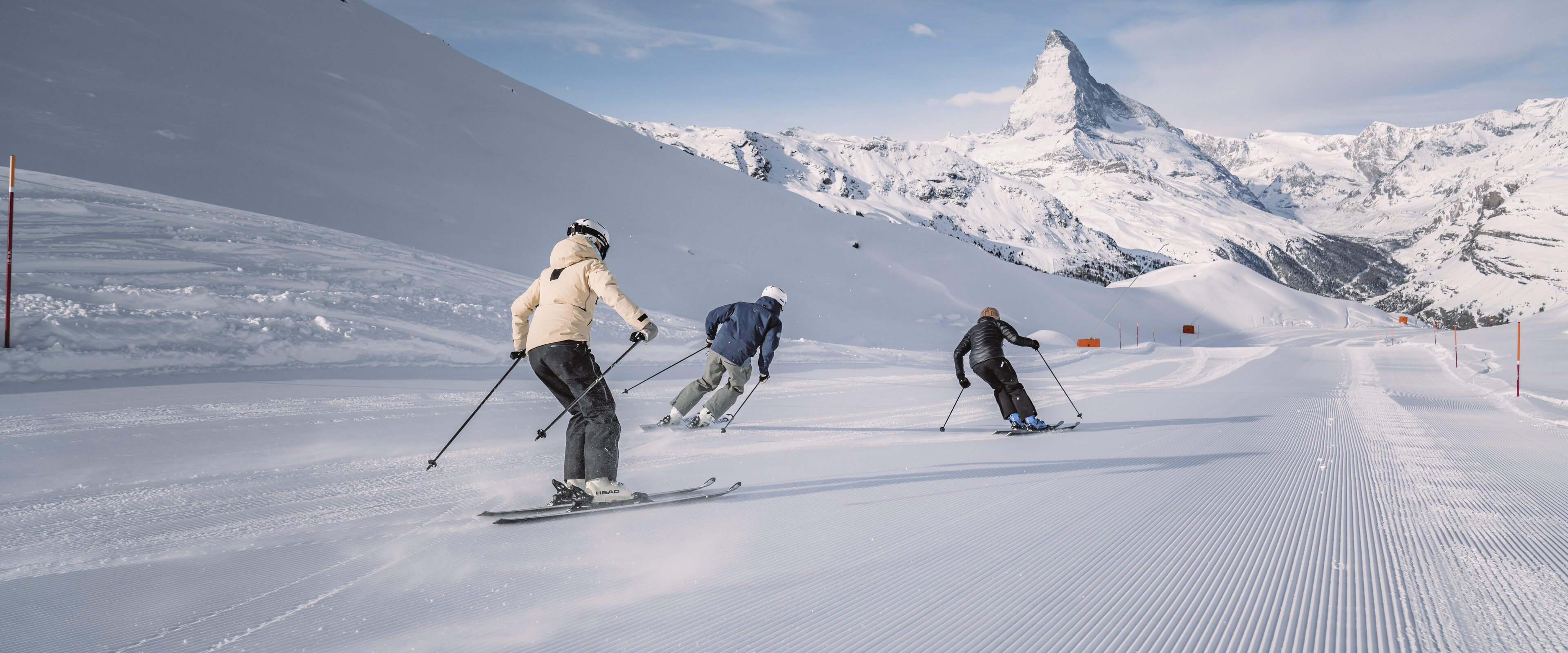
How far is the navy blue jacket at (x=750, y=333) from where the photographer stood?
6.93 m

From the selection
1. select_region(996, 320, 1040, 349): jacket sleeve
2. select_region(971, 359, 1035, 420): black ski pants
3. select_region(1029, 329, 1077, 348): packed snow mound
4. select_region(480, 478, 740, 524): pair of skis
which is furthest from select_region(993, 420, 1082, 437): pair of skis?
select_region(1029, 329, 1077, 348): packed snow mound

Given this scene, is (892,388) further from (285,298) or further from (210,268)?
(210,268)

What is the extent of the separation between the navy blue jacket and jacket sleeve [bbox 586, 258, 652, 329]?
8.79 ft

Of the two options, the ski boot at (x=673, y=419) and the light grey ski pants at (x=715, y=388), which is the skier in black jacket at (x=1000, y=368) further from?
the ski boot at (x=673, y=419)

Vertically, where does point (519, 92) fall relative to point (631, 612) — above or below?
above

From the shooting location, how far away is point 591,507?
4.12 meters

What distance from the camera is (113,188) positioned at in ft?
40.8

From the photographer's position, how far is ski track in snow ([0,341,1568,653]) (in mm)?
2619

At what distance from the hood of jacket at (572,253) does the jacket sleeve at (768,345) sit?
8.91ft

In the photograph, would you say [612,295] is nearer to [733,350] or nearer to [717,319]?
[733,350]

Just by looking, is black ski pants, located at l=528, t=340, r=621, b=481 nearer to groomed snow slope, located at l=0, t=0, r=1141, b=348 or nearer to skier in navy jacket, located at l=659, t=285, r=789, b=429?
skier in navy jacket, located at l=659, t=285, r=789, b=429

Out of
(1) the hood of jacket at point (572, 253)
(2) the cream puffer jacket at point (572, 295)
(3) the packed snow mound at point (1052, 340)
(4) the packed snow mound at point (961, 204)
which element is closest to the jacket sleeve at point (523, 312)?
(2) the cream puffer jacket at point (572, 295)

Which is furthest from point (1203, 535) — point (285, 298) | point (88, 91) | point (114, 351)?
point (88, 91)

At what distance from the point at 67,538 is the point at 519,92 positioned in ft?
93.7
